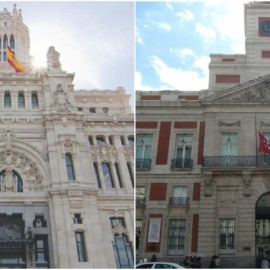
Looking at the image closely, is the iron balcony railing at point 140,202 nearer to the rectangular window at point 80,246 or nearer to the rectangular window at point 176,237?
the rectangular window at point 176,237

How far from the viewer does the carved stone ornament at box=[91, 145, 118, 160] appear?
34853 mm

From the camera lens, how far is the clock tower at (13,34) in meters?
51.7

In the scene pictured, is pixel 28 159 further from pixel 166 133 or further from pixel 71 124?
pixel 166 133

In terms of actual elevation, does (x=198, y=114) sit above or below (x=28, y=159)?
above

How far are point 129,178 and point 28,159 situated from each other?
6151 millimetres

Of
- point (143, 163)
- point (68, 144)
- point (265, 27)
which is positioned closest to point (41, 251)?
point (68, 144)

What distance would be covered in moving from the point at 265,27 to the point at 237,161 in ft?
29.9

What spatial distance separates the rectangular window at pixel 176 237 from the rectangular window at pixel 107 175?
5011 mm

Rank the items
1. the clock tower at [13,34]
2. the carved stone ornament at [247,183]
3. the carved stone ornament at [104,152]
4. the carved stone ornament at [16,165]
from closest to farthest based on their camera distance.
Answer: the carved stone ornament at [247,183] < the carved stone ornament at [16,165] < the carved stone ornament at [104,152] < the clock tower at [13,34]

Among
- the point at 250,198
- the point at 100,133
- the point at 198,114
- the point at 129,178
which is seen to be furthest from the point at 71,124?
the point at 250,198

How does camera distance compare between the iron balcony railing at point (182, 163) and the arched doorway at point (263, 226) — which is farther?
the iron balcony railing at point (182, 163)

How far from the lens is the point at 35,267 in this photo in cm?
2934

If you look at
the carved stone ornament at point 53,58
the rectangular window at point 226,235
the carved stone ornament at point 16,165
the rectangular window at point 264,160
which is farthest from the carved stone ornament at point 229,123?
the carved stone ornament at point 53,58

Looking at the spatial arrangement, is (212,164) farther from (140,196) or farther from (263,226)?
(140,196)
